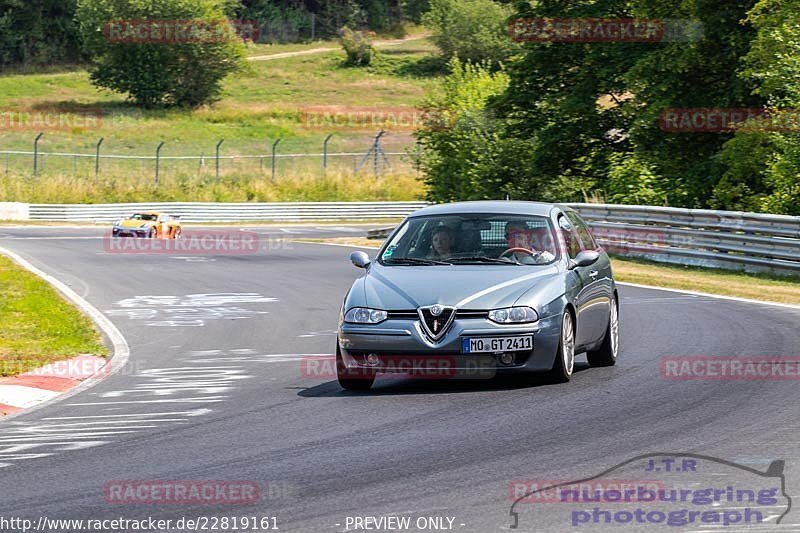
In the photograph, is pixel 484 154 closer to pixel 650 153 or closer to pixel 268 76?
pixel 650 153

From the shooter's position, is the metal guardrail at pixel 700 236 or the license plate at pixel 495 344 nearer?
the license plate at pixel 495 344

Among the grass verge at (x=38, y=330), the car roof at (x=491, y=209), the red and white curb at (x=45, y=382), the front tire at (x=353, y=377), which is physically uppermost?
the car roof at (x=491, y=209)

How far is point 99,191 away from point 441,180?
67.7 ft

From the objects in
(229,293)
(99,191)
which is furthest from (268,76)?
(229,293)

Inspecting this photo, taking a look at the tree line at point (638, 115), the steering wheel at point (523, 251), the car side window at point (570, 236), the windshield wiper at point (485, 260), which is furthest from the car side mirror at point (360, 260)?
the tree line at point (638, 115)

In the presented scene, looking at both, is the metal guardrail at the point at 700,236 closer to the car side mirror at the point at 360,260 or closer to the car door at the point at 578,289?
the car door at the point at 578,289

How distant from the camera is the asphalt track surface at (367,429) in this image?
6.95m

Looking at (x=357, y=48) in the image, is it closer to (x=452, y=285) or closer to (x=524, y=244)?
(x=524, y=244)

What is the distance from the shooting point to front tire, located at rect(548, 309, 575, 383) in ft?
35.6

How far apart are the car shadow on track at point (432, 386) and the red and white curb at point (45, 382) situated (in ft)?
7.33

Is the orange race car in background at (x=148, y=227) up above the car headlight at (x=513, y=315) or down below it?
below

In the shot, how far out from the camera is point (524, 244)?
1172 cm

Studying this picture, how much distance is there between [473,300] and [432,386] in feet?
3.30

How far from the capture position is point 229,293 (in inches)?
846
